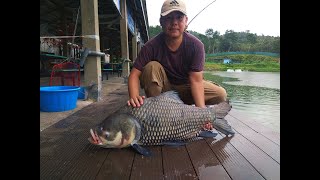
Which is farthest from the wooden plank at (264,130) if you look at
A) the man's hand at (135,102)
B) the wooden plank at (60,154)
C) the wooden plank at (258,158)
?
the wooden plank at (60,154)

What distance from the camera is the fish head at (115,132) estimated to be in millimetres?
2221

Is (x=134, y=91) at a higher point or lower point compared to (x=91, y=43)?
lower

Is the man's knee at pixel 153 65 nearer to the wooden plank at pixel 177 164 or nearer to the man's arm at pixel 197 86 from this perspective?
the man's arm at pixel 197 86

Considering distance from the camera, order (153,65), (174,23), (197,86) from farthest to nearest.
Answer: (153,65)
(197,86)
(174,23)

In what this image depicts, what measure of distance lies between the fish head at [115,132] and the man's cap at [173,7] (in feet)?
3.90

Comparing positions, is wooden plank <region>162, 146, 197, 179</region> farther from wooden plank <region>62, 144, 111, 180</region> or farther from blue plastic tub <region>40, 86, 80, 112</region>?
blue plastic tub <region>40, 86, 80, 112</region>

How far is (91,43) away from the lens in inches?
205

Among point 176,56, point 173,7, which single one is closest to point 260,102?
point 176,56

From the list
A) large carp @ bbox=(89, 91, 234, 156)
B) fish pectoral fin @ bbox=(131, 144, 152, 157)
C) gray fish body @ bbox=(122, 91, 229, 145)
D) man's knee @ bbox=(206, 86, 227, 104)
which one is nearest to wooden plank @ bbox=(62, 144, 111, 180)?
large carp @ bbox=(89, 91, 234, 156)

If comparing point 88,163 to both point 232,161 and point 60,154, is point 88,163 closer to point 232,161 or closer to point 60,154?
point 60,154

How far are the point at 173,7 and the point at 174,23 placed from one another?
0.17 meters

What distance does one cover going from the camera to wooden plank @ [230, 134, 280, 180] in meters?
1.93

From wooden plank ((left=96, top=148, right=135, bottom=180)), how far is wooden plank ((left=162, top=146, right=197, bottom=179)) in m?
0.27
